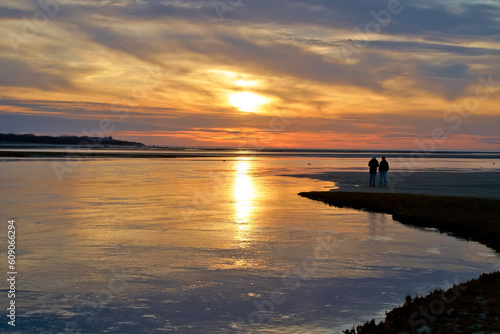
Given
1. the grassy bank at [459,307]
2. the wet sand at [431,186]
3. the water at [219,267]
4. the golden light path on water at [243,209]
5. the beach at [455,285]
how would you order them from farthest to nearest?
the wet sand at [431,186] → the golden light path on water at [243,209] → the water at [219,267] → the beach at [455,285] → the grassy bank at [459,307]

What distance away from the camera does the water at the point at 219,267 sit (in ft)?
31.0

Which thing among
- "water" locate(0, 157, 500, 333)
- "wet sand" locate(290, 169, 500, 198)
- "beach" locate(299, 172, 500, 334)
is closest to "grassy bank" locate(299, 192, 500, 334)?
"beach" locate(299, 172, 500, 334)

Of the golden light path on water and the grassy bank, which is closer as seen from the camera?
the grassy bank

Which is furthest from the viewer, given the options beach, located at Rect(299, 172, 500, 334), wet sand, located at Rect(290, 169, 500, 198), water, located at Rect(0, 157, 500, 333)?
wet sand, located at Rect(290, 169, 500, 198)

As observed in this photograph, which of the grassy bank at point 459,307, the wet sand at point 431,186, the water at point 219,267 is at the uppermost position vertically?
the wet sand at point 431,186

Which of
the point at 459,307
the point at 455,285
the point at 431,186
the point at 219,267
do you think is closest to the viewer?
the point at 459,307

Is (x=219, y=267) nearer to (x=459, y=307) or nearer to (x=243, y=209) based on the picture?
(x=459, y=307)

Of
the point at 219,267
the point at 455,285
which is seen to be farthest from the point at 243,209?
the point at 455,285

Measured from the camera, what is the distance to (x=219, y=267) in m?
13.2

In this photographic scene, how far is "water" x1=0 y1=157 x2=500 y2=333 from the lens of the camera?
945 cm

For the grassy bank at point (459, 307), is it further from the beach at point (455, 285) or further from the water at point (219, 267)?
the water at point (219, 267)

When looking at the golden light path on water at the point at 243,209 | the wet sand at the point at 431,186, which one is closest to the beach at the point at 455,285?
the wet sand at the point at 431,186

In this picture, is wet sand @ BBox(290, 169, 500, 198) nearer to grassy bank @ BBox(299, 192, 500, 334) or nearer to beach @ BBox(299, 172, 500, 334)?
beach @ BBox(299, 172, 500, 334)

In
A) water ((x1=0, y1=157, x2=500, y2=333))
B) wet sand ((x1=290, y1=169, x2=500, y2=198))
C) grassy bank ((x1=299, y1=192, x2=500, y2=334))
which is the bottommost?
water ((x1=0, y1=157, x2=500, y2=333))
